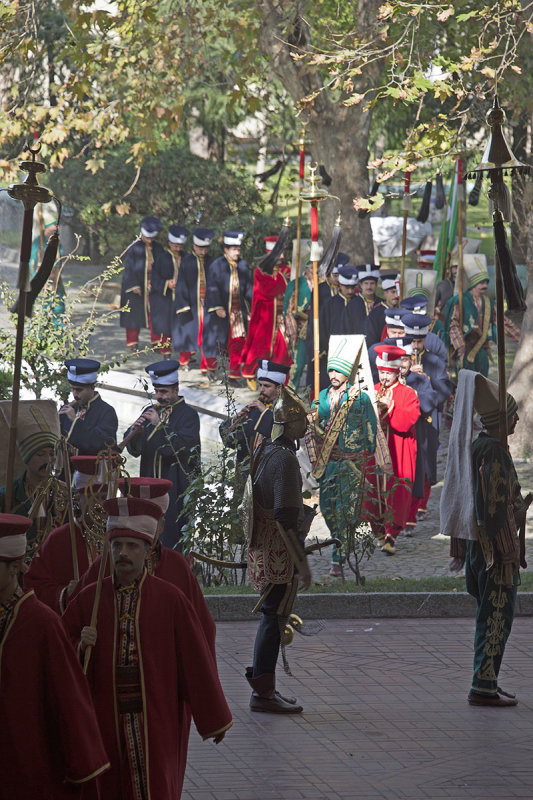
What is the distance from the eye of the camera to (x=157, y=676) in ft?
18.9

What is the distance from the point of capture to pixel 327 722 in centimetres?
810

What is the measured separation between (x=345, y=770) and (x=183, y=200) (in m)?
19.9

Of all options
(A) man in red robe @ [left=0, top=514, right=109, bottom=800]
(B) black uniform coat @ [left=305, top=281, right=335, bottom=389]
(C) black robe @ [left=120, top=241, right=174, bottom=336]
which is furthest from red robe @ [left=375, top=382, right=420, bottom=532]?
(C) black robe @ [left=120, top=241, right=174, bottom=336]

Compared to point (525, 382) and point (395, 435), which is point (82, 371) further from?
point (525, 382)

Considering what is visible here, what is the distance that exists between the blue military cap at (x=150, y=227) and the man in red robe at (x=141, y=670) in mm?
14478

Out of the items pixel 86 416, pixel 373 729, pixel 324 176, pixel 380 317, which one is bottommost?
pixel 373 729

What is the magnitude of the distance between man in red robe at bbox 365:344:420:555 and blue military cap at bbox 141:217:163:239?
25.9 ft

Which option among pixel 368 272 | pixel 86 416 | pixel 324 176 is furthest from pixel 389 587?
pixel 324 176

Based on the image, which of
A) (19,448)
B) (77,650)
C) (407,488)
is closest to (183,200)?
(407,488)

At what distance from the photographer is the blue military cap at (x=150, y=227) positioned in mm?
20094

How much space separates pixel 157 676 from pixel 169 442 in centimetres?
561

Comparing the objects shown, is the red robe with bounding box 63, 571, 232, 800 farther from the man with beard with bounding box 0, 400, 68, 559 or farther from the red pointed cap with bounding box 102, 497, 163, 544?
the man with beard with bounding box 0, 400, 68, 559

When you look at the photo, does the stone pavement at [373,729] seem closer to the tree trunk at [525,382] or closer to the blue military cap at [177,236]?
the tree trunk at [525,382]

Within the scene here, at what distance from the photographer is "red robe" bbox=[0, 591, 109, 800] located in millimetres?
5070
